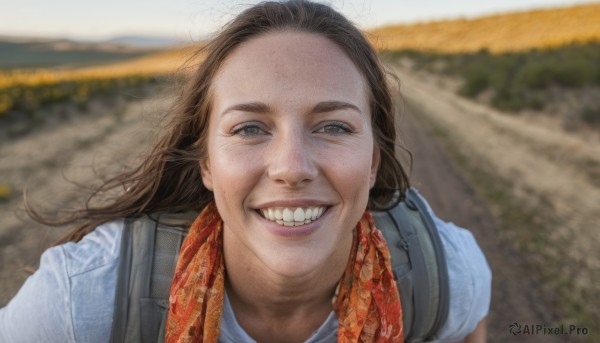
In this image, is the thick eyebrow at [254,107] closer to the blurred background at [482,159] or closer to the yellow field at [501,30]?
the blurred background at [482,159]

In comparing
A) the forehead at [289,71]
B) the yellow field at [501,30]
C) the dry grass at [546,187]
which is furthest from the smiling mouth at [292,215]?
the yellow field at [501,30]

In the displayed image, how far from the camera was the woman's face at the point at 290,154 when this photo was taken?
1397 millimetres

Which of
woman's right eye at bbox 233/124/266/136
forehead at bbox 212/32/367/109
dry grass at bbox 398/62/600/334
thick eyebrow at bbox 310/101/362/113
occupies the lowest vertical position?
dry grass at bbox 398/62/600/334

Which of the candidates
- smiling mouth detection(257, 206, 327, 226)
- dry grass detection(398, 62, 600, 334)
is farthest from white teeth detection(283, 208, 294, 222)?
dry grass detection(398, 62, 600, 334)

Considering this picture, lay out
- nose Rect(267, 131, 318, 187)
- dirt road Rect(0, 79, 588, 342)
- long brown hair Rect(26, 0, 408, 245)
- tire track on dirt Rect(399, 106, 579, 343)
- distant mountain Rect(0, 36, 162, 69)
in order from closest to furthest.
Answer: nose Rect(267, 131, 318, 187) < long brown hair Rect(26, 0, 408, 245) < tire track on dirt Rect(399, 106, 579, 343) < dirt road Rect(0, 79, 588, 342) < distant mountain Rect(0, 36, 162, 69)

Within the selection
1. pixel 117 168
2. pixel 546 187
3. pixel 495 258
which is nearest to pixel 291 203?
pixel 495 258

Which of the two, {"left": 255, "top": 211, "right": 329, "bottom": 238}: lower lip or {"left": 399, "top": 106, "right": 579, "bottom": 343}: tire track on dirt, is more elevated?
{"left": 255, "top": 211, "right": 329, "bottom": 238}: lower lip

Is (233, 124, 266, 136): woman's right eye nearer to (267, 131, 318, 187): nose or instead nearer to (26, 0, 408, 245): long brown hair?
(267, 131, 318, 187): nose

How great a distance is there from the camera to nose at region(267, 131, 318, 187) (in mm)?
1338

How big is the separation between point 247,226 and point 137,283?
1.31 ft

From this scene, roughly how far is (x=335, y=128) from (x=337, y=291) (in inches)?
26.2

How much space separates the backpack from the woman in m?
0.05

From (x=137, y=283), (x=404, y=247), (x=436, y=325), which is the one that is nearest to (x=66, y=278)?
(x=137, y=283)

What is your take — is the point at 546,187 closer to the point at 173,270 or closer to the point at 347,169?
the point at 347,169
